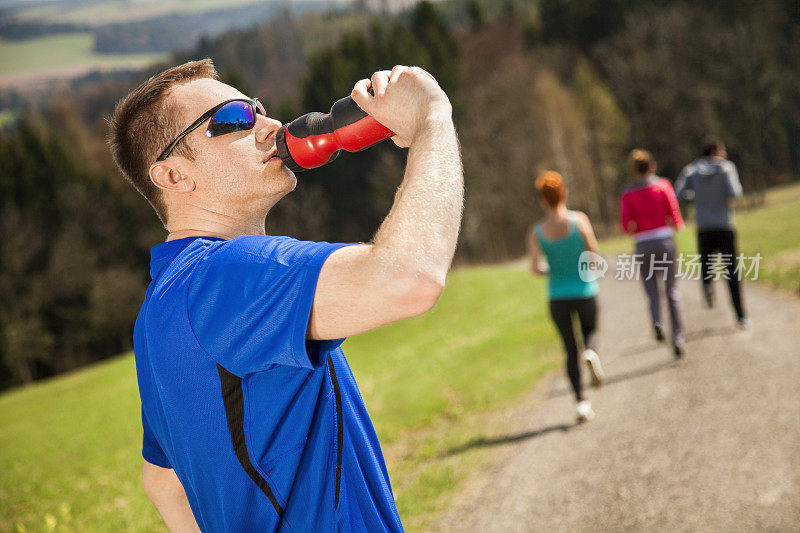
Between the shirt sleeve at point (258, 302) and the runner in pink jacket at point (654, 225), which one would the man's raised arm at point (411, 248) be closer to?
the shirt sleeve at point (258, 302)

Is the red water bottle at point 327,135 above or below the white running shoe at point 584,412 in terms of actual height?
above

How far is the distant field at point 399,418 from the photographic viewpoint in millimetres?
7610

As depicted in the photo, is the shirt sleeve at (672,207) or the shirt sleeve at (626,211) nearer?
the shirt sleeve at (672,207)

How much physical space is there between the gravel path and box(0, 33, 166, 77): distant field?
298 ft

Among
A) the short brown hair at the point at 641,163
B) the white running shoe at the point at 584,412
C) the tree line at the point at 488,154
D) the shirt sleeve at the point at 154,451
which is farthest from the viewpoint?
the tree line at the point at 488,154

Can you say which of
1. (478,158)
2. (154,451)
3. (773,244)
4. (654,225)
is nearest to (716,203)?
(654,225)

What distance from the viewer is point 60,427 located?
16438mm

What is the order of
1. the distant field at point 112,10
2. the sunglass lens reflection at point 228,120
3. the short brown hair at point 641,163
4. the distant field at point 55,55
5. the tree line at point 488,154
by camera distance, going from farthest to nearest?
the distant field at point 112,10, the distant field at point 55,55, the tree line at point 488,154, the short brown hair at point 641,163, the sunglass lens reflection at point 228,120

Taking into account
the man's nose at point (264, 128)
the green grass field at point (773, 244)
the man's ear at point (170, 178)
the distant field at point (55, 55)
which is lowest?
the green grass field at point (773, 244)

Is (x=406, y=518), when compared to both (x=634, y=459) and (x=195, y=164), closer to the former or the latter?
(x=634, y=459)

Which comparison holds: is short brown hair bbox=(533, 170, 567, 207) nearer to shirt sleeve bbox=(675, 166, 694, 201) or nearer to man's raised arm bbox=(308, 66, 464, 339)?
shirt sleeve bbox=(675, 166, 694, 201)

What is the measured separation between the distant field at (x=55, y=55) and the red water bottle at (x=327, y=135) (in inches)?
3735

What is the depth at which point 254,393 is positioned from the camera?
4.52ft

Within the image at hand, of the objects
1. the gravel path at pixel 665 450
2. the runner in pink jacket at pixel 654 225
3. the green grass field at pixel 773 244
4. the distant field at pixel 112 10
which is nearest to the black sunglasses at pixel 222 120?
the gravel path at pixel 665 450
